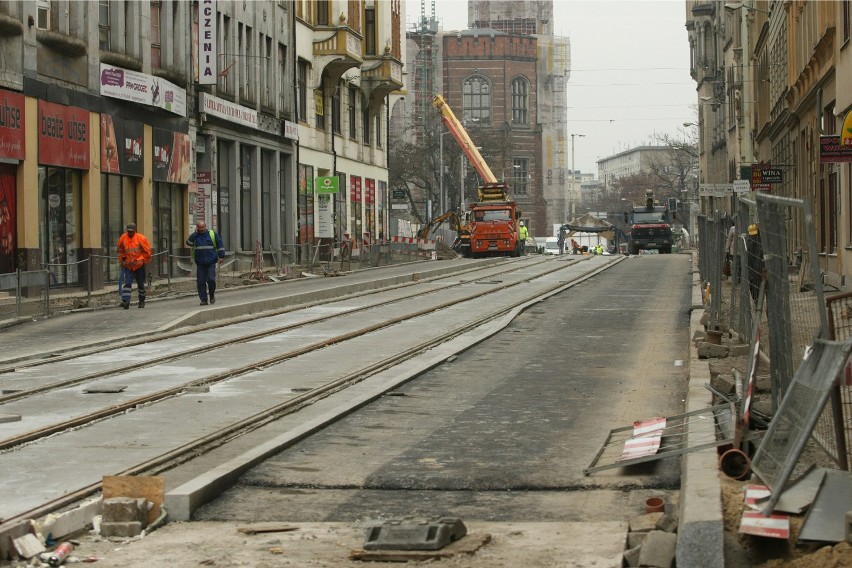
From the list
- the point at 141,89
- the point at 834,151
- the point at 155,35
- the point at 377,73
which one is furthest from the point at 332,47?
the point at 834,151

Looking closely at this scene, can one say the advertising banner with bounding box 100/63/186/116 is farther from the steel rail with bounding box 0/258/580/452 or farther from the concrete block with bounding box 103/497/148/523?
the concrete block with bounding box 103/497/148/523

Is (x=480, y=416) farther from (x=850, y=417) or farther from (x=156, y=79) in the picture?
(x=156, y=79)

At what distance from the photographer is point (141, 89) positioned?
3762 centimetres

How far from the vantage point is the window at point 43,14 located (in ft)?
107

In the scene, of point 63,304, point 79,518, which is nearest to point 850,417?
Answer: point 79,518

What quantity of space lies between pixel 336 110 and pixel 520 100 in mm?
79993

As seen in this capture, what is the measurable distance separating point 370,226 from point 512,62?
74368 mm

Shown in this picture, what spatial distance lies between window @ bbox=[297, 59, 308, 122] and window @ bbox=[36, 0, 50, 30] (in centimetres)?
2398

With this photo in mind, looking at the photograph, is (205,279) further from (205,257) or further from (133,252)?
(133,252)

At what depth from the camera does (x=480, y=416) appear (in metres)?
12.2

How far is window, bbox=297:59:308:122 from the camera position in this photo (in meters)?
56.8

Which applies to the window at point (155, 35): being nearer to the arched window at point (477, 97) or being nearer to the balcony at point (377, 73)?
the balcony at point (377, 73)

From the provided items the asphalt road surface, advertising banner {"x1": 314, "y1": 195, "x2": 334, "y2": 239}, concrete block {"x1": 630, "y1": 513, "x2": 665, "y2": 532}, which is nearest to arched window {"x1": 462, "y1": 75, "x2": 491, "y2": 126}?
advertising banner {"x1": 314, "y1": 195, "x2": 334, "y2": 239}

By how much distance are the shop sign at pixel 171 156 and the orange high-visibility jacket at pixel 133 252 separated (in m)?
12.2
